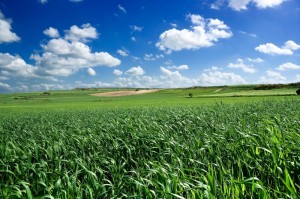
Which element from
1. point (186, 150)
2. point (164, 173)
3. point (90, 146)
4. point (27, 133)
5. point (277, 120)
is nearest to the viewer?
point (164, 173)

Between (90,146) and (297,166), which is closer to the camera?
(297,166)

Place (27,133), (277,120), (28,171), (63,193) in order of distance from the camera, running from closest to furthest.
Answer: (63,193) < (28,171) < (277,120) < (27,133)

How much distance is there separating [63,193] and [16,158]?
11.7 feet

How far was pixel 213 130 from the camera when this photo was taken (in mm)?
10383

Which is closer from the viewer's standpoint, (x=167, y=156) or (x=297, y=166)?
(x=297, y=166)

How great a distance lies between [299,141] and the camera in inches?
251

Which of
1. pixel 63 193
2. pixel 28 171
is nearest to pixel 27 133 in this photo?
pixel 28 171

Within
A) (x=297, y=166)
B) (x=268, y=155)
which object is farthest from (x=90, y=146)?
(x=297, y=166)

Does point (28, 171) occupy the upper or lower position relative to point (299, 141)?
lower

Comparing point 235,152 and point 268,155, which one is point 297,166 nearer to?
point 268,155

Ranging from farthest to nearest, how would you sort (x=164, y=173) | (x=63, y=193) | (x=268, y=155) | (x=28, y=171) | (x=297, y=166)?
(x=28, y=171)
(x=268, y=155)
(x=297, y=166)
(x=164, y=173)
(x=63, y=193)

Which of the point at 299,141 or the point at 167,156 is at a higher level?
the point at 299,141

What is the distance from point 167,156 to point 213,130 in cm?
360

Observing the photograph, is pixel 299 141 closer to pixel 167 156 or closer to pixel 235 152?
pixel 235 152
